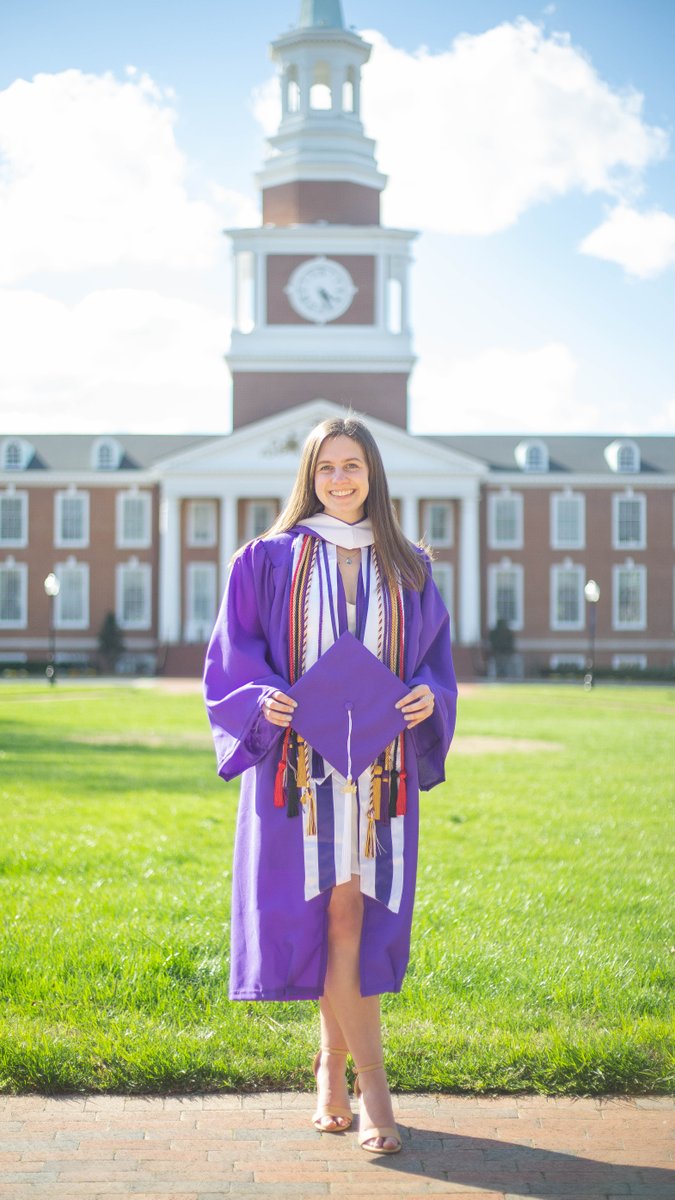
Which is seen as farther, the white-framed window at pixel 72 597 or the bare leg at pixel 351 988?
the white-framed window at pixel 72 597

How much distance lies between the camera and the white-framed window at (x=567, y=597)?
162 feet

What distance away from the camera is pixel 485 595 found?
4950 centimetres

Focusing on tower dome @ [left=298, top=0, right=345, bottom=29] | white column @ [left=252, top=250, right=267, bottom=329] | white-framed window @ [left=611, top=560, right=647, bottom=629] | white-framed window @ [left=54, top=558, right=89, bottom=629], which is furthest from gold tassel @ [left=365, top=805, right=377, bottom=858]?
tower dome @ [left=298, top=0, right=345, bottom=29]

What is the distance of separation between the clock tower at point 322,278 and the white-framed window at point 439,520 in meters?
3.60

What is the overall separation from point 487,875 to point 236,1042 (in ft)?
10.8

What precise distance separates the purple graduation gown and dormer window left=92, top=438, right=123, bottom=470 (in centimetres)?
4730

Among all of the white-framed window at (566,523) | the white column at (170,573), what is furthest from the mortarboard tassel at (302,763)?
the white-framed window at (566,523)

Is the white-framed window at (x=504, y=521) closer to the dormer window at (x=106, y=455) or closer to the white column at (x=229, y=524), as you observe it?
the white column at (x=229, y=524)

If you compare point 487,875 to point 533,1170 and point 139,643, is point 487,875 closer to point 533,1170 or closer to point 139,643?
point 533,1170

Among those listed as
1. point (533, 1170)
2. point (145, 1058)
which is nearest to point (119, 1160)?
point (145, 1058)

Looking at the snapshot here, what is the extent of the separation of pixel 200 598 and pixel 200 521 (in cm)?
316

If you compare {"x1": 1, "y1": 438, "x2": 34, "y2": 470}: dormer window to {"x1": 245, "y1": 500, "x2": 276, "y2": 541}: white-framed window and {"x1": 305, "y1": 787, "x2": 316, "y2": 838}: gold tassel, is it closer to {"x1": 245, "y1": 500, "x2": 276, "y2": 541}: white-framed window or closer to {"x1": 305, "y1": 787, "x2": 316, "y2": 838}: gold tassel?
{"x1": 245, "y1": 500, "x2": 276, "y2": 541}: white-framed window

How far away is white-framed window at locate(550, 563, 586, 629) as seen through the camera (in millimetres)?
49469

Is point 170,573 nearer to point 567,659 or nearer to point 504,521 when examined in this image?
point 504,521
